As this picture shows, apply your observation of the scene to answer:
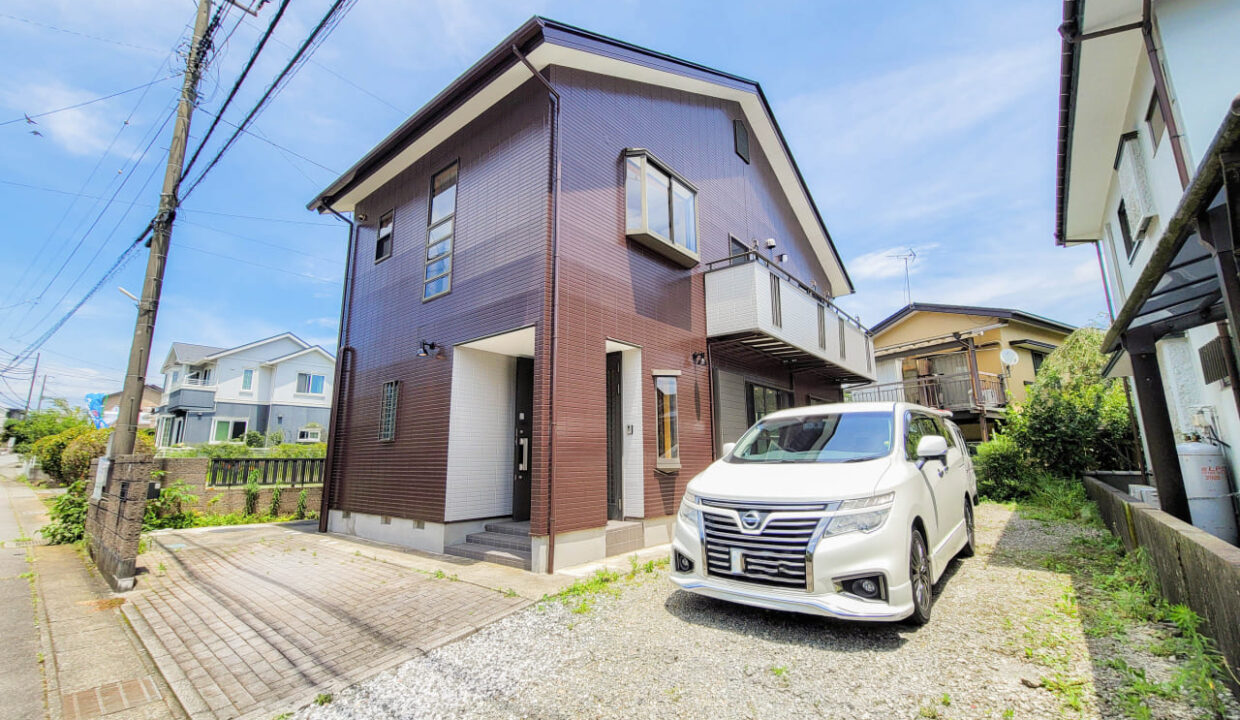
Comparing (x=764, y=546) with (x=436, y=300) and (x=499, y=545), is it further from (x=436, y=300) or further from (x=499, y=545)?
(x=436, y=300)

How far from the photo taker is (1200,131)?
489 cm

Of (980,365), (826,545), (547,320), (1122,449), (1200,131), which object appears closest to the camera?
(826,545)

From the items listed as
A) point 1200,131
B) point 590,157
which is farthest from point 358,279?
point 1200,131

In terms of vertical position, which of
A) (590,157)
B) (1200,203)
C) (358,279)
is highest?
(590,157)

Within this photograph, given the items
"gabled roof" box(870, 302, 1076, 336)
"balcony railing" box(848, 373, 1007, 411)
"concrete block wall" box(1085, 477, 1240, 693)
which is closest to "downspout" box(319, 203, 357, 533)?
"concrete block wall" box(1085, 477, 1240, 693)

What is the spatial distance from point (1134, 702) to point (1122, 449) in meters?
11.4

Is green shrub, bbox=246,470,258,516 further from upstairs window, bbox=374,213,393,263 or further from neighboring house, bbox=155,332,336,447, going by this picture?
neighboring house, bbox=155,332,336,447

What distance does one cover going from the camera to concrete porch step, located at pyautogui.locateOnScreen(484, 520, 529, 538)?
7145 mm

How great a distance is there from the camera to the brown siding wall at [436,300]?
7.19 metres

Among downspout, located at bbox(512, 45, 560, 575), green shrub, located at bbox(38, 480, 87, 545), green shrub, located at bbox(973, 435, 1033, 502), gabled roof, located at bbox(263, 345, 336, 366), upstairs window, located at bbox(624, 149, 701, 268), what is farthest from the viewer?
gabled roof, located at bbox(263, 345, 336, 366)

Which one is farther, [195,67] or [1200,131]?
[195,67]

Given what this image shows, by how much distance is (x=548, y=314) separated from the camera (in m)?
6.59

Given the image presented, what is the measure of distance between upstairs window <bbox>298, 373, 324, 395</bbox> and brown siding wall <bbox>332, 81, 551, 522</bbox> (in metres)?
23.2

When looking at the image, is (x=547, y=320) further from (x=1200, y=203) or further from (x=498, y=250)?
(x=1200, y=203)
